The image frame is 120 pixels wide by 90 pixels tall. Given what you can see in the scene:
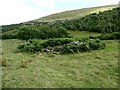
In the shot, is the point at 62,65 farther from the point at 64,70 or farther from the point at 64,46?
the point at 64,46

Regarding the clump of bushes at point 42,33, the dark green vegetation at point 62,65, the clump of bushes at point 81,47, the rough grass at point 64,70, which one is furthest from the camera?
the clump of bushes at point 42,33

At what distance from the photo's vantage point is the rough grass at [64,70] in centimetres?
2175

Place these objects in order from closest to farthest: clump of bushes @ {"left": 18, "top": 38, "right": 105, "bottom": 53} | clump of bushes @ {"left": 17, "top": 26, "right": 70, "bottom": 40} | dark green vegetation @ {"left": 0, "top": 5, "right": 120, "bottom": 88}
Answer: dark green vegetation @ {"left": 0, "top": 5, "right": 120, "bottom": 88}
clump of bushes @ {"left": 18, "top": 38, "right": 105, "bottom": 53}
clump of bushes @ {"left": 17, "top": 26, "right": 70, "bottom": 40}

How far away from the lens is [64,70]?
25.2 m

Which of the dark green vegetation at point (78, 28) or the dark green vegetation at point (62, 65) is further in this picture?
the dark green vegetation at point (78, 28)

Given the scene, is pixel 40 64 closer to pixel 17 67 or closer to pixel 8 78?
pixel 17 67

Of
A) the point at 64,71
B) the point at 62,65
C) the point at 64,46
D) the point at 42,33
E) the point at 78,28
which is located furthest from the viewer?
the point at 78,28

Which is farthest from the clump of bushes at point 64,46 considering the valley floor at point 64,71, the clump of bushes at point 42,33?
the clump of bushes at point 42,33

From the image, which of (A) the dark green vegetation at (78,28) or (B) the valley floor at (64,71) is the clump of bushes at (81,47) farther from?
(A) the dark green vegetation at (78,28)

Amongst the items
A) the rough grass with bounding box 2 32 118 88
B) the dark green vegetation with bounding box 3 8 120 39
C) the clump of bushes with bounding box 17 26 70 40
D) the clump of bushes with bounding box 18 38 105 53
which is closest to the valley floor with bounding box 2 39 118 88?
the rough grass with bounding box 2 32 118 88

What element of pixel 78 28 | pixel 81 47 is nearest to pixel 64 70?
pixel 81 47

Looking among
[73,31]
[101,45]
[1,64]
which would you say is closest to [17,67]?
[1,64]

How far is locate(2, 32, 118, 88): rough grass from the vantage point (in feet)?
71.4

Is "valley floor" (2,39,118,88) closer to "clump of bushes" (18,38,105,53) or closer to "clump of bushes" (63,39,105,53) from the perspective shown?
"clump of bushes" (63,39,105,53)
